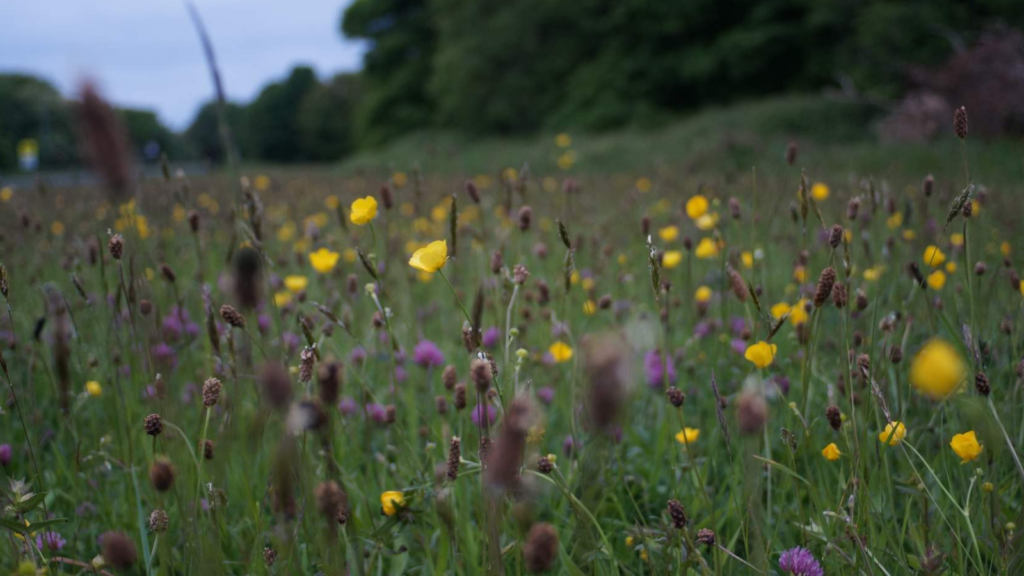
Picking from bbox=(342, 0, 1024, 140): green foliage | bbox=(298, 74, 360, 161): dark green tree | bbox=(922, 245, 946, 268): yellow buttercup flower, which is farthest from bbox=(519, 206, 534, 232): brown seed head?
bbox=(298, 74, 360, 161): dark green tree

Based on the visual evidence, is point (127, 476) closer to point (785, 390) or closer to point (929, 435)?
point (785, 390)

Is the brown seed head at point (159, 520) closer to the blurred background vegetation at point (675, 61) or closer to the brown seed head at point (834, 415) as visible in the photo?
the brown seed head at point (834, 415)

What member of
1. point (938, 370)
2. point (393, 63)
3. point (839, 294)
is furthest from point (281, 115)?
point (938, 370)

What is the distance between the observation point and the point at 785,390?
1.67 meters

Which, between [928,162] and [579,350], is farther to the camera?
[928,162]

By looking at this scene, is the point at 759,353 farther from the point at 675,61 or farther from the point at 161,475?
the point at 675,61

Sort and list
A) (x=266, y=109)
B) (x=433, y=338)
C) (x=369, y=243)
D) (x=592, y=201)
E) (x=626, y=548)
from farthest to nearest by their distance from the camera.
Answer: (x=266, y=109) < (x=592, y=201) < (x=369, y=243) < (x=433, y=338) < (x=626, y=548)

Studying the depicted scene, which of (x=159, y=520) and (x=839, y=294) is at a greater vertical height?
(x=839, y=294)

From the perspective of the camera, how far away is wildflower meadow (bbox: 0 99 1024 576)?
2.77 feet

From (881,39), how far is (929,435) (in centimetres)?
1286

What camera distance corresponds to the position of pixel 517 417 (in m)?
0.51

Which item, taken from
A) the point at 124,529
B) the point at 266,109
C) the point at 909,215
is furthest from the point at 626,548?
the point at 266,109

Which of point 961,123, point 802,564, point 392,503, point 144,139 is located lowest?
point 802,564

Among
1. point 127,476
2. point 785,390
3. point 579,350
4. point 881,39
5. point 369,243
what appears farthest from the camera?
point 881,39
